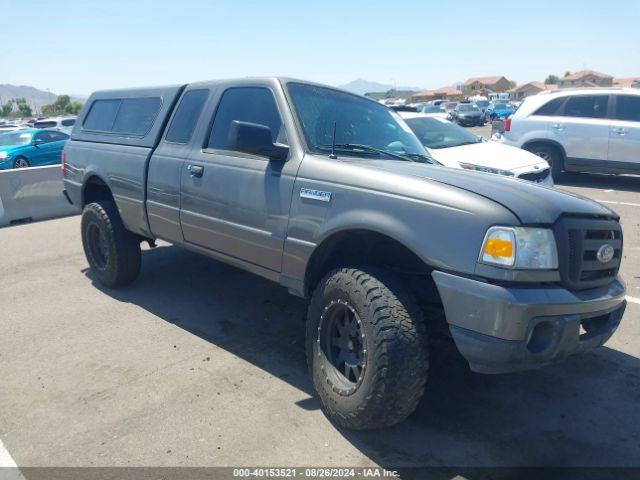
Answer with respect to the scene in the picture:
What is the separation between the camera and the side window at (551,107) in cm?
1141

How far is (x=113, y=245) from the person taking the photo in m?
5.25

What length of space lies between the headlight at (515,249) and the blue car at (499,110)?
3672 cm

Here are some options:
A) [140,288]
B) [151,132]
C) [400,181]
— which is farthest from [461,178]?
[140,288]

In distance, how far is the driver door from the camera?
365 centimetres

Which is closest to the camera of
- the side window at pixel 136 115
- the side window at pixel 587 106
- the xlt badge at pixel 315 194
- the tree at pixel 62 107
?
the xlt badge at pixel 315 194

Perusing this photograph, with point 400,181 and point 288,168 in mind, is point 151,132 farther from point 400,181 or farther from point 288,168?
point 400,181

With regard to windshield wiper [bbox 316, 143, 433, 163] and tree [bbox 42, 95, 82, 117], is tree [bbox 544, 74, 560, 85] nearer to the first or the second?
tree [bbox 42, 95, 82, 117]

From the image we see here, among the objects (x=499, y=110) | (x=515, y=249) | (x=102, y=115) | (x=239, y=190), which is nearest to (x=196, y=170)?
(x=239, y=190)

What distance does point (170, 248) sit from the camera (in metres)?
7.09

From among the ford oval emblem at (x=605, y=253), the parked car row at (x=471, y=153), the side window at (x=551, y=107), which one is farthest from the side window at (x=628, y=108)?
the ford oval emblem at (x=605, y=253)

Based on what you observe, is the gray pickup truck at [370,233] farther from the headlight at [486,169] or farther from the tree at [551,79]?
the tree at [551,79]

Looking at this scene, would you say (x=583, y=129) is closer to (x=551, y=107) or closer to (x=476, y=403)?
(x=551, y=107)

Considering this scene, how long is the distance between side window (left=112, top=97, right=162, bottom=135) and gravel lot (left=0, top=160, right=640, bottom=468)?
1600 mm

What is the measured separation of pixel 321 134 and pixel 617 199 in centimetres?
796
